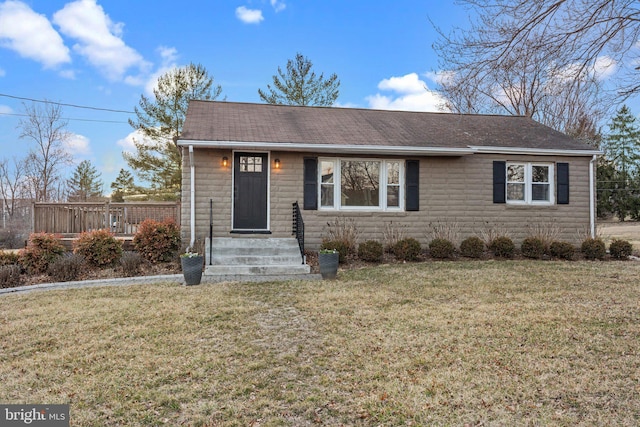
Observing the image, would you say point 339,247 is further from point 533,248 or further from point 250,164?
point 533,248

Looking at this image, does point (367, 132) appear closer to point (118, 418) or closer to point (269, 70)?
point (118, 418)

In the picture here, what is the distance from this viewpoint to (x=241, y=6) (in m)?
14.0

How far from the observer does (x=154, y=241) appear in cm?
896

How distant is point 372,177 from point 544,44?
18.2 feet

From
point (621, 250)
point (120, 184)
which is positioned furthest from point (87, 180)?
point (621, 250)

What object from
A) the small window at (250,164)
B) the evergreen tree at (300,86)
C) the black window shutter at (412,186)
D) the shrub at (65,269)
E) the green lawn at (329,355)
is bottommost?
the green lawn at (329,355)

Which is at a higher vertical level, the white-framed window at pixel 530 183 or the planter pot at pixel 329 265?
the white-framed window at pixel 530 183

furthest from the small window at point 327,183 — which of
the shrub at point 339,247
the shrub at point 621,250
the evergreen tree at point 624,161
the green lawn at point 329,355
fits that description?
the evergreen tree at point 624,161

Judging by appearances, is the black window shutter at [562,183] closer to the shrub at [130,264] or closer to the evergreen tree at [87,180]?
the shrub at [130,264]

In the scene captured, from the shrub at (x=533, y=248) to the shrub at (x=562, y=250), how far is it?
195 mm

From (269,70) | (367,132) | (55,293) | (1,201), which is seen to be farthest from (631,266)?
(1,201)

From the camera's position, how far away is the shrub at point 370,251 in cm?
944

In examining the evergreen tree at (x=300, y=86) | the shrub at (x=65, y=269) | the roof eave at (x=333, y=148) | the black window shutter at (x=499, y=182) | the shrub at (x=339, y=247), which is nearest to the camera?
the shrub at (x=65, y=269)

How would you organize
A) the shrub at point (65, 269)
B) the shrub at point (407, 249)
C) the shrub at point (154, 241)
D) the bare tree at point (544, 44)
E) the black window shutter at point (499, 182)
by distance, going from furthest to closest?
1. the black window shutter at point (499, 182)
2. the shrub at point (407, 249)
3. the shrub at point (154, 241)
4. the shrub at point (65, 269)
5. the bare tree at point (544, 44)
